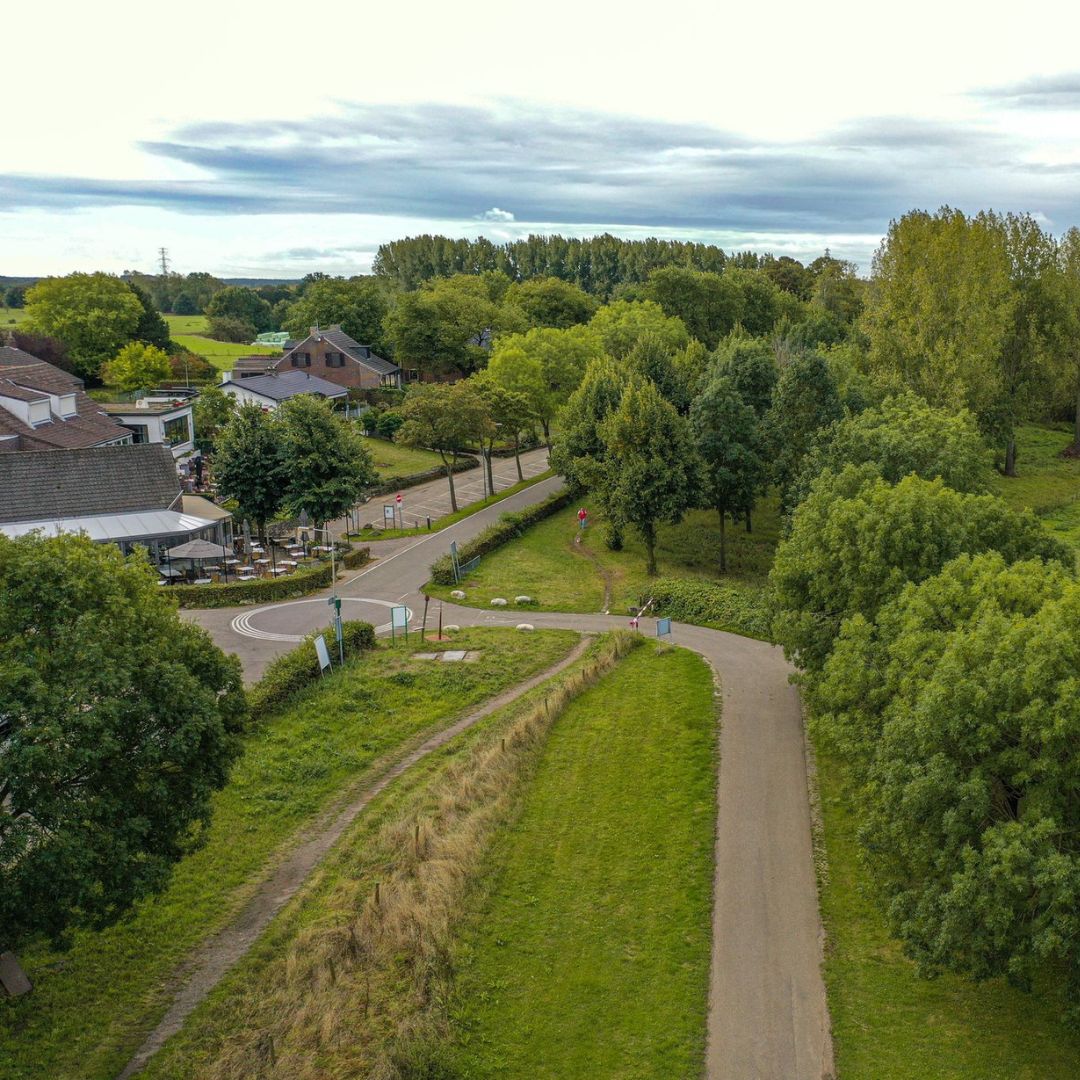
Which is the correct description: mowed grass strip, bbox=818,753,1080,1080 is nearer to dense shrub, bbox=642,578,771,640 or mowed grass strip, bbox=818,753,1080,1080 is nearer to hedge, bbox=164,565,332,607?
dense shrub, bbox=642,578,771,640

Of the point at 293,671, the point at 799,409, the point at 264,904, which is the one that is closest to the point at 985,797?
the point at 264,904

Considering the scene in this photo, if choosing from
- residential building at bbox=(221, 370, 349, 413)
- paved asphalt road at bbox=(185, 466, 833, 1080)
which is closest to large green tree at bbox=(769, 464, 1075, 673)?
paved asphalt road at bbox=(185, 466, 833, 1080)

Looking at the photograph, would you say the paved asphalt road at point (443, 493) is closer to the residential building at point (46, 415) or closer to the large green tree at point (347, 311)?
the residential building at point (46, 415)

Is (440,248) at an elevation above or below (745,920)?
above

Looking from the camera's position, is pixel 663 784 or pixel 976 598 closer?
pixel 976 598

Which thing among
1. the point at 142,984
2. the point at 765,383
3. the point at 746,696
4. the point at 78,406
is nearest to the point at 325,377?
the point at 78,406

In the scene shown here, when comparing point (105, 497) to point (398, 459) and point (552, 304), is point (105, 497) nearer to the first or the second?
point (398, 459)

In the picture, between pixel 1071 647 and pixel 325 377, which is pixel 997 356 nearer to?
pixel 1071 647
